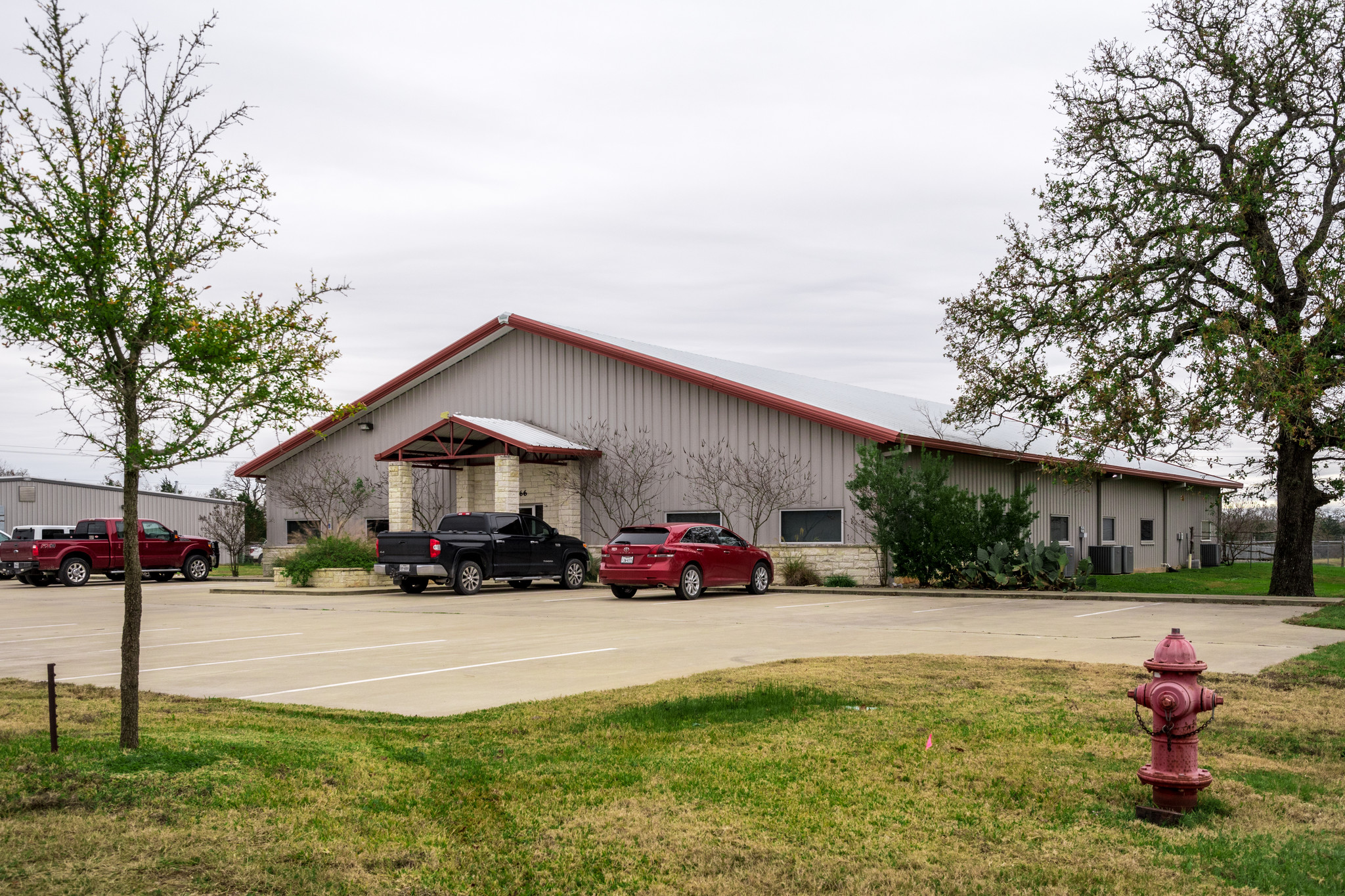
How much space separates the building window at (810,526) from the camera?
28.2 metres

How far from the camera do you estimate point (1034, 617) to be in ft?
58.6

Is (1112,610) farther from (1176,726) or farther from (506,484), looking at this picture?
(506,484)

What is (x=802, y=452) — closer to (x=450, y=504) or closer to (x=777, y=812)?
(x=450, y=504)

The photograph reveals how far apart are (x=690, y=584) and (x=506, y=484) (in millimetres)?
9250

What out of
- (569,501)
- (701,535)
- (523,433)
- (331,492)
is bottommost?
(701,535)

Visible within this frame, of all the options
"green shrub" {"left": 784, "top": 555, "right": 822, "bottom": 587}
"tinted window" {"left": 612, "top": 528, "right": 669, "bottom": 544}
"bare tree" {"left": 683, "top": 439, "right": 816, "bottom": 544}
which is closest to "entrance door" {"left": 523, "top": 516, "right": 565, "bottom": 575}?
"tinted window" {"left": 612, "top": 528, "right": 669, "bottom": 544}

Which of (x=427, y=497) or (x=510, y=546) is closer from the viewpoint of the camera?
(x=510, y=546)

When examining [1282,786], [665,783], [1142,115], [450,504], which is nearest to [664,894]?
[665,783]

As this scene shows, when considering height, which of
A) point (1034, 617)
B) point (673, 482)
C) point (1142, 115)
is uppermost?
point (1142, 115)

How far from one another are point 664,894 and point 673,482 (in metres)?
26.5

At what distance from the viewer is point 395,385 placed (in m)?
36.5

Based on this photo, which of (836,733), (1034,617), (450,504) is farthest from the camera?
(450,504)

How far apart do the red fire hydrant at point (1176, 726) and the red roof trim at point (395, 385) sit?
97.8ft

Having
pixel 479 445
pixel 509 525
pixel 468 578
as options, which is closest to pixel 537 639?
pixel 468 578
